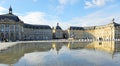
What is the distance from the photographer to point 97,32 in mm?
141125

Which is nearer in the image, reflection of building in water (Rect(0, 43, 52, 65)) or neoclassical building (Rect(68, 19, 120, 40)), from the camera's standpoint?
reflection of building in water (Rect(0, 43, 52, 65))

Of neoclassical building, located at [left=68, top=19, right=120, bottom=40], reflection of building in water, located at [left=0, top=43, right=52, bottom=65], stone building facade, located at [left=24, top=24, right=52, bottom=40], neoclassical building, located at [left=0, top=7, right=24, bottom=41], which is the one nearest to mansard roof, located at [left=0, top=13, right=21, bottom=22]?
neoclassical building, located at [left=0, top=7, right=24, bottom=41]

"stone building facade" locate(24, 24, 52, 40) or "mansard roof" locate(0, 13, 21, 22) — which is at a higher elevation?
"mansard roof" locate(0, 13, 21, 22)

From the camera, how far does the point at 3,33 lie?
89938 mm

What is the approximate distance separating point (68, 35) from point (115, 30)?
33.1 meters

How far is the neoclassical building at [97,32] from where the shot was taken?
122625 millimetres

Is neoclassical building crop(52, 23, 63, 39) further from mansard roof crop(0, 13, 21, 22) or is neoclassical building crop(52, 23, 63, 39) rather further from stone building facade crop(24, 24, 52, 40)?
mansard roof crop(0, 13, 21, 22)

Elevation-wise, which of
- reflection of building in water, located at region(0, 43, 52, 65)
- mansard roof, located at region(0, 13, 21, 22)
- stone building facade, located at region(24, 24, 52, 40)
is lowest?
reflection of building in water, located at region(0, 43, 52, 65)

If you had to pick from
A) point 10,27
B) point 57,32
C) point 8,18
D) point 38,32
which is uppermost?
point 8,18

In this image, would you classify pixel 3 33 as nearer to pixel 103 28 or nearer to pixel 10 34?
pixel 10 34

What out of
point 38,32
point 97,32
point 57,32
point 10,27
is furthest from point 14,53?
point 97,32

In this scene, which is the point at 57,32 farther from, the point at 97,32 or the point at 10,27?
the point at 10,27

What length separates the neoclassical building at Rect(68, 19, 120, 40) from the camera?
123 m

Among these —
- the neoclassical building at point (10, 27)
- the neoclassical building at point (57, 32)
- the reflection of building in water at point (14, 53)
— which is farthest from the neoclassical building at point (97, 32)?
the reflection of building in water at point (14, 53)
